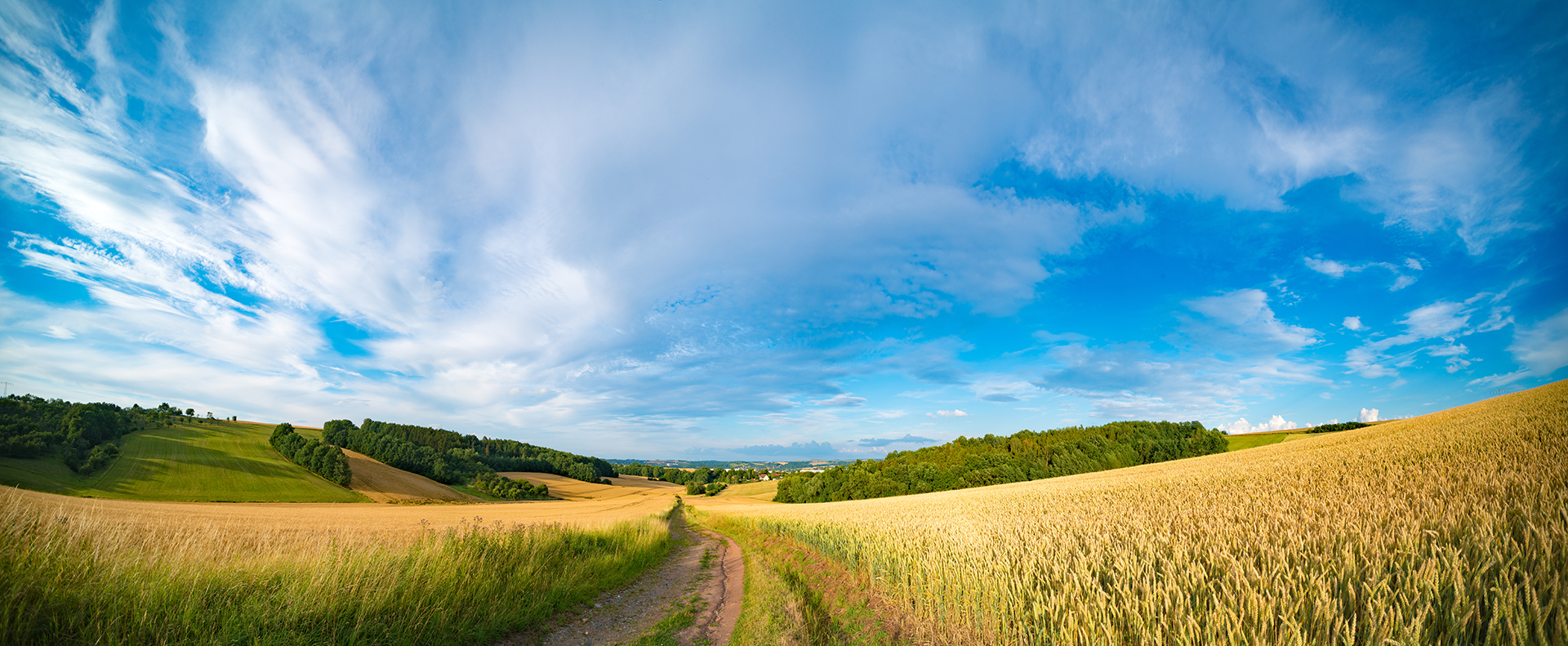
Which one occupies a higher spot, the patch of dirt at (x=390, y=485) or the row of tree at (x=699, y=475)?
the patch of dirt at (x=390, y=485)

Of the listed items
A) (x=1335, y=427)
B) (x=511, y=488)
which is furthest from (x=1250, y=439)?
(x=511, y=488)

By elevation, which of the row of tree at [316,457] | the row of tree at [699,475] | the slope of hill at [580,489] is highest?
the row of tree at [316,457]

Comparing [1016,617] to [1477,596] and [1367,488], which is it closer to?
[1477,596]

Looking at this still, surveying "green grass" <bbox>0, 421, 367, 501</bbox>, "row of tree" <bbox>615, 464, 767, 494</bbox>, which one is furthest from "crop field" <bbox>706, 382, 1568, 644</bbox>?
"row of tree" <bbox>615, 464, 767, 494</bbox>

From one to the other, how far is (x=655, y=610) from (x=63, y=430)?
66.5 meters

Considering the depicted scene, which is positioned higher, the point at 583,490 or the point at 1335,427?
the point at 1335,427

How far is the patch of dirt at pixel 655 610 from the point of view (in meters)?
9.00

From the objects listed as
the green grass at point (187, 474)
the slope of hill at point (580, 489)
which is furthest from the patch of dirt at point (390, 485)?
the slope of hill at point (580, 489)

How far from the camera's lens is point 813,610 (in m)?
10.0

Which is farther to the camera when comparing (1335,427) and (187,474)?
(1335,427)

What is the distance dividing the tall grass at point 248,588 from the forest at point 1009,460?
2264 inches

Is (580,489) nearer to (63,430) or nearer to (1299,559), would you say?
(63,430)

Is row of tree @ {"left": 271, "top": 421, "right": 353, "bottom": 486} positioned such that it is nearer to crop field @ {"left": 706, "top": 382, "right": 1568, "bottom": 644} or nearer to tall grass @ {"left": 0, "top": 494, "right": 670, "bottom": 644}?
tall grass @ {"left": 0, "top": 494, "right": 670, "bottom": 644}

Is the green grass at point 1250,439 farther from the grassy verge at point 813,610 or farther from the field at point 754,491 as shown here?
the grassy verge at point 813,610
